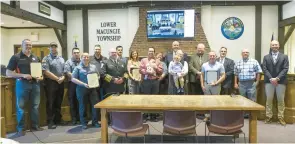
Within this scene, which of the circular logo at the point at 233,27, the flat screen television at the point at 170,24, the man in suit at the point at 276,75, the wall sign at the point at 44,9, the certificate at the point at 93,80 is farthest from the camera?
A: the circular logo at the point at 233,27

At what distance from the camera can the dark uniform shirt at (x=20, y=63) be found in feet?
13.5

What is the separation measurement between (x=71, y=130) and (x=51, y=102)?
63 cm

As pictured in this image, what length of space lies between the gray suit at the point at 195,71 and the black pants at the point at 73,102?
7.29 feet

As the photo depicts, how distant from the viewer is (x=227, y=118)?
3.01 m

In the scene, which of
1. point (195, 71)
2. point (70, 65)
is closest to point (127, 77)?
point (70, 65)

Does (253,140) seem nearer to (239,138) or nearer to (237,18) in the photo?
(239,138)

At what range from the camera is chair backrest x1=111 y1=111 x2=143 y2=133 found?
3.00 meters

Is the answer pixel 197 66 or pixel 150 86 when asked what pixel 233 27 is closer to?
pixel 197 66

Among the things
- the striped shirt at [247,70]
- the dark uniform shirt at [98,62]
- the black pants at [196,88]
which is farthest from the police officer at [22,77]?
the striped shirt at [247,70]

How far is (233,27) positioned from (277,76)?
334 centimetres

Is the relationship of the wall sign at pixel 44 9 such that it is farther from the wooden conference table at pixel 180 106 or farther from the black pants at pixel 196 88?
the wooden conference table at pixel 180 106

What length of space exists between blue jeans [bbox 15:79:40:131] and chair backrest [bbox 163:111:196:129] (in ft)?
7.79

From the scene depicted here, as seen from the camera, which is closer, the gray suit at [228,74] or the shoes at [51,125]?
the shoes at [51,125]

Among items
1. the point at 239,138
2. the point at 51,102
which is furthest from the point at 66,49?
the point at 239,138
